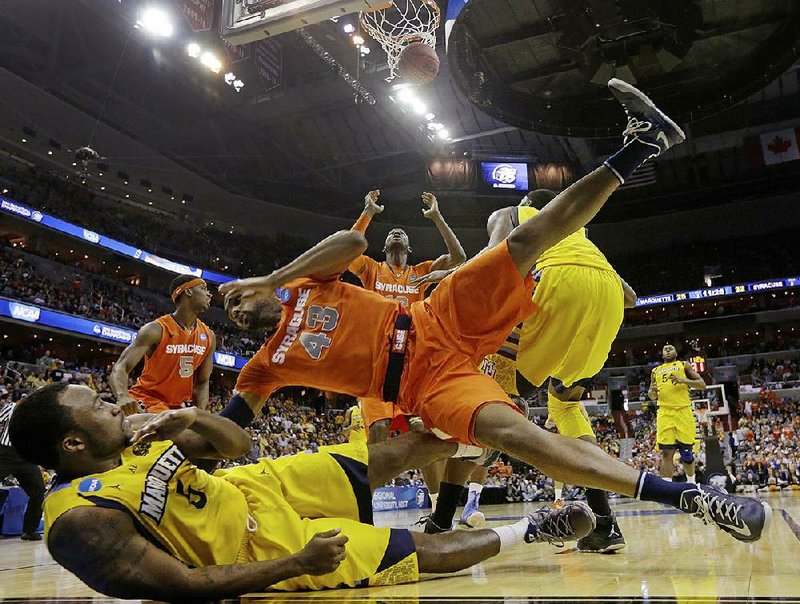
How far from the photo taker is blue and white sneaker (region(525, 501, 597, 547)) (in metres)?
2.95

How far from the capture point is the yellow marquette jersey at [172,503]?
203 centimetres

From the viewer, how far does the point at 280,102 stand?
21609 mm

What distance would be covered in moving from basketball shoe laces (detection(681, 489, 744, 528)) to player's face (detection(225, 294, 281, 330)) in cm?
183

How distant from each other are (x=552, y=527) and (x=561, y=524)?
0.05m

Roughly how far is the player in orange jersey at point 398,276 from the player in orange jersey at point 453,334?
5.13 ft

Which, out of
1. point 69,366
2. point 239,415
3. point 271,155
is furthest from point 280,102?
point 239,415

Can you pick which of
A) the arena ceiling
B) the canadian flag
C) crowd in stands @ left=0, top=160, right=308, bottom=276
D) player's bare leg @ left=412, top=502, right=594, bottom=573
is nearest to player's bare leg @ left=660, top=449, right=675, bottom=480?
player's bare leg @ left=412, top=502, right=594, bottom=573

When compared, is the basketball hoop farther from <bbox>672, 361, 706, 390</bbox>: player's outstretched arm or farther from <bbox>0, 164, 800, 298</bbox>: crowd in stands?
<bbox>0, 164, 800, 298</bbox>: crowd in stands

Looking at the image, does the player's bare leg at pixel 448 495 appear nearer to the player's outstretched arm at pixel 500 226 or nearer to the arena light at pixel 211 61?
the player's outstretched arm at pixel 500 226

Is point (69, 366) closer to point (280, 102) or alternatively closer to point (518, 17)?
point (280, 102)

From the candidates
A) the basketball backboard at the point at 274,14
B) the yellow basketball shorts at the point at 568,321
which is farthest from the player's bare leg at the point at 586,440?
the basketball backboard at the point at 274,14

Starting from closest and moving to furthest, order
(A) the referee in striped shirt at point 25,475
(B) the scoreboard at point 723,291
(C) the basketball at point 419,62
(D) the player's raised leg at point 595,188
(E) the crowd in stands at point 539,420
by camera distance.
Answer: (D) the player's raised leg at point 595,188 < (A) the referee in striped shirt at point 25,475 < (C) the basketball at point 419,62 < (E) the crowd in stands at point 539,420 < (B) the scoreboard at point 723,291

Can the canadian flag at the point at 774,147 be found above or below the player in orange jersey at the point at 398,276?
above

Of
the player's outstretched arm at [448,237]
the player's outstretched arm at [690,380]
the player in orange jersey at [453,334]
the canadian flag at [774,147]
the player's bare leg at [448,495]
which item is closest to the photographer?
the player in orange jersey at [453,334]
